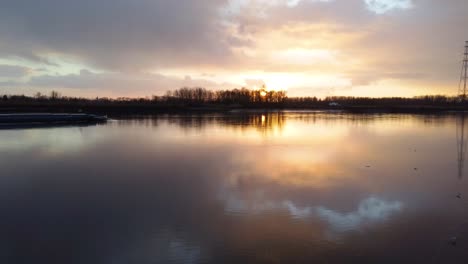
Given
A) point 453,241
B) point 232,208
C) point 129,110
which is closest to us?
point 453,241

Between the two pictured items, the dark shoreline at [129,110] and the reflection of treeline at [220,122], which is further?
the dark shoreline at [129,110]

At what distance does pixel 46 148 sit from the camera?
16797 mm

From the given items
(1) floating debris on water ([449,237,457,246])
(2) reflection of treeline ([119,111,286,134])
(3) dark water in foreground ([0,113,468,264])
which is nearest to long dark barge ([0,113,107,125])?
(2) reflection of treeline ([119,111,286,134])

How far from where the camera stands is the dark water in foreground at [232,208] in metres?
5.49

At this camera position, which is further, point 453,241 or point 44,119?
point 44,119

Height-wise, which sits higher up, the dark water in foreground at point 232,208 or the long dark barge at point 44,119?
the long dark barge at point 44,119

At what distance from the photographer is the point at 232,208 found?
24.9 ft

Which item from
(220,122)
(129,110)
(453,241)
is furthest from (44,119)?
(453,241)

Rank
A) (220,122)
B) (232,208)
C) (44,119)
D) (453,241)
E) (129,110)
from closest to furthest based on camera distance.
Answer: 1. (453,241)
2. (232,208)
3. (44,119)
4. (220,122)
5. (129,110)

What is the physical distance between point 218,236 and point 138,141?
14286mm

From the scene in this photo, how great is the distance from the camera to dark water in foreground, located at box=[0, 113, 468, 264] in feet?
18.0

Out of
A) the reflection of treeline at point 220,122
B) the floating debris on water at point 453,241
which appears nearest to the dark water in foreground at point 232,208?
the floating debris on water at point 453,241

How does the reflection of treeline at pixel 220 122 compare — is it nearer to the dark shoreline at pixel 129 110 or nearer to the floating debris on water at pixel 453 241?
the dark shoreline at pixel 129 110

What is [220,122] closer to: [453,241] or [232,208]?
[232,208]
